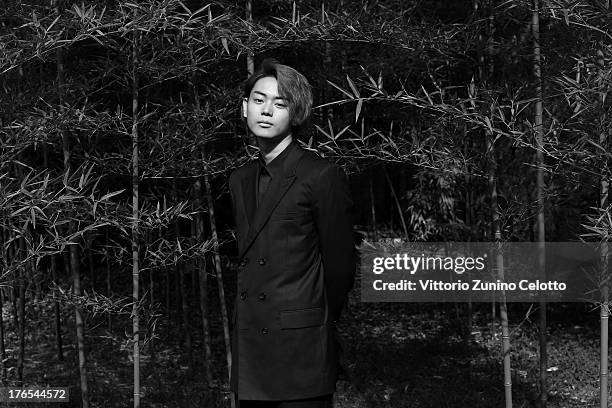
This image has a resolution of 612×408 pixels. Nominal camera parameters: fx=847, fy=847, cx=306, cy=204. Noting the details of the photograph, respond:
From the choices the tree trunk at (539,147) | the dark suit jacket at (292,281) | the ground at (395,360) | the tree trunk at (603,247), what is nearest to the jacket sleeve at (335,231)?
the dark suit jacket at (292,281)

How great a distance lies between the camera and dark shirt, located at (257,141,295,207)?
226cm

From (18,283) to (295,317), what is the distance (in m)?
2.77

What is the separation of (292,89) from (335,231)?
39 centimetres

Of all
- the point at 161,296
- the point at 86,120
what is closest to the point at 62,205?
the point at 86,120

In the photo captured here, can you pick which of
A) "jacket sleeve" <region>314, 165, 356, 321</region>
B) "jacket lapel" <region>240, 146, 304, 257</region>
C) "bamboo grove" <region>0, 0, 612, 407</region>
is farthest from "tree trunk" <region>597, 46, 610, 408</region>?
"jacket lapel" <region>240, 146, 304, 257</region>

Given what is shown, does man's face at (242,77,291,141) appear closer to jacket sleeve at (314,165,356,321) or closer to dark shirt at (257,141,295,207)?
dark shirt at (257,141,295,207)

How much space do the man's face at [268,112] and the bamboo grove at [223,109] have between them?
1.06 meters

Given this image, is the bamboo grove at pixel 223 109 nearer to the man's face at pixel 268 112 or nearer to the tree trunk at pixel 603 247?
the tree trunk at pixel 603 247

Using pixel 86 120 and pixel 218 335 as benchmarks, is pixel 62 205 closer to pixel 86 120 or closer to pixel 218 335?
pixel 86 120

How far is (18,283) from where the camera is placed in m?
4.52

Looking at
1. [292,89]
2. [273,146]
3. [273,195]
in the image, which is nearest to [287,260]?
[273,195]

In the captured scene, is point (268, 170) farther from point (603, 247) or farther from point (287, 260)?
point (603, 247)

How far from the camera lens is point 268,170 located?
2.27 m

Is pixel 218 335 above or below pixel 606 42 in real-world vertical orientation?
below
